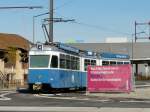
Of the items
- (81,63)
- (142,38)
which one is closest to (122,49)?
(142,38)

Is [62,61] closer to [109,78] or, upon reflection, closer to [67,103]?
[109,78]

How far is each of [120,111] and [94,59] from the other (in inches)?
814

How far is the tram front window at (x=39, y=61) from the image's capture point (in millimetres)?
36875

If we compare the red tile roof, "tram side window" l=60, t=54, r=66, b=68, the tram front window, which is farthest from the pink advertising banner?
the red tile roof

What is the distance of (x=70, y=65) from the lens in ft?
128

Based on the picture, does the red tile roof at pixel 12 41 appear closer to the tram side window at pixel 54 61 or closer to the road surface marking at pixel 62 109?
the tram side window at pixel 54 61

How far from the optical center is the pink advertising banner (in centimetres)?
3716

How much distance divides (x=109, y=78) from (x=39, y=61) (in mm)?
4656

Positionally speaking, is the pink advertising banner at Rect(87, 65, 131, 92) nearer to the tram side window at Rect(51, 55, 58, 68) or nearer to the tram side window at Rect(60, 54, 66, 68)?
the tram side window at Rect(60, 54, 66, 68)

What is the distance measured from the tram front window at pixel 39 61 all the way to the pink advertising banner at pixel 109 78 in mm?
3059

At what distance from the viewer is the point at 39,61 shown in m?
37.0

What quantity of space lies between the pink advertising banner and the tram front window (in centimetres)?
306

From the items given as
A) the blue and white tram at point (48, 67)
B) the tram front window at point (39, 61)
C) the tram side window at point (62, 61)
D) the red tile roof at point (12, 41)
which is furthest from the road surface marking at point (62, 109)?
the red tile roof at point (12, 41)

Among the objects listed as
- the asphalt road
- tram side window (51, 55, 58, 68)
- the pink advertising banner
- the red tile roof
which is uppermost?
the red tile roof
